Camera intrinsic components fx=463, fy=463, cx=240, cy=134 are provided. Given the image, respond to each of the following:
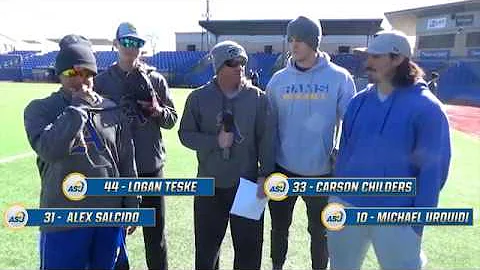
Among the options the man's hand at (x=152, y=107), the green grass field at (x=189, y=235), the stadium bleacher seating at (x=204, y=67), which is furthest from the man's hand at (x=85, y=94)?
the stadium bleacher seating at (x=204, y=67)

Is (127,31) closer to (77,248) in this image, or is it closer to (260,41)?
(77,248)

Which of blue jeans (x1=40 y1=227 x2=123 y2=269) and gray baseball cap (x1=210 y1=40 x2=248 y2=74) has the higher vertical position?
gray baseball cap (x1=210 y1=40 x2=248 y2=74)

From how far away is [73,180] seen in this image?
8.32 feet

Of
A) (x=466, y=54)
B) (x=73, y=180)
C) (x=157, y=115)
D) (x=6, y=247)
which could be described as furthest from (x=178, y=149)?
(x=466, y=54)

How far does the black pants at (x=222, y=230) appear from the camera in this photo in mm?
3201

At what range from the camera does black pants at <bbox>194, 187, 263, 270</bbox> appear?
10.5 ft

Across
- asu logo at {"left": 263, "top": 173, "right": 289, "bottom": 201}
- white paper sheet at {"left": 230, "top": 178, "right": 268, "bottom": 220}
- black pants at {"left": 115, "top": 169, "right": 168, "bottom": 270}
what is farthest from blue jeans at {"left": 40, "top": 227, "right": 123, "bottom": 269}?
asu logo at {"left": 263, "top": 173, "right": 289, "bottom": 201}

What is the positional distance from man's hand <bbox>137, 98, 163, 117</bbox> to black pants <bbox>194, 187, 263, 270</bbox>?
0.66m

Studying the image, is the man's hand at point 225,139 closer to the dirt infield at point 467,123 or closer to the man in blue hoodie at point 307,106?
the man in blue hoodie at point 307,106

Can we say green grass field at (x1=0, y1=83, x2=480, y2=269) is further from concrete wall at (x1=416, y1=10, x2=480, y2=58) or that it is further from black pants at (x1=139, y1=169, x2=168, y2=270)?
concrete wall at (x1=416, y1=10, x2=480, y2=58)

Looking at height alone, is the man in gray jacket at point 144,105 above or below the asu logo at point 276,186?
above

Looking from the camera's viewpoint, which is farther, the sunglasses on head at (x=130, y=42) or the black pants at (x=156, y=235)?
the black pants at (x=156, y=235)

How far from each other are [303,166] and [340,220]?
64 cm

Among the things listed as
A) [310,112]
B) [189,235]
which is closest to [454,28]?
[189,235]
